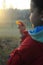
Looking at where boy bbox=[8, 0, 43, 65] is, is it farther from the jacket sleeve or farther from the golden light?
the golden light

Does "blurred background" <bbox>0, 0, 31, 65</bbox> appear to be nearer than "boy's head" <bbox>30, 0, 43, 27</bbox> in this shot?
No

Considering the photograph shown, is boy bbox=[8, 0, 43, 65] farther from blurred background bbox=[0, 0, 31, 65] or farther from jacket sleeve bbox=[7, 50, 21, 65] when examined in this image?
blurred background bbox=[0, 0, 31, 65]

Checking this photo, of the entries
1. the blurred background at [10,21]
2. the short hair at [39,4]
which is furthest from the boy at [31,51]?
the blurred background at [10,21]

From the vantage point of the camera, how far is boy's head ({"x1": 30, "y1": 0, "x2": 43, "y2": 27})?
118 centimetres

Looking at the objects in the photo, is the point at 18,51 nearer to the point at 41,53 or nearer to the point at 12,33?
the point at 41,53

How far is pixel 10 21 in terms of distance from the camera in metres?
1.62

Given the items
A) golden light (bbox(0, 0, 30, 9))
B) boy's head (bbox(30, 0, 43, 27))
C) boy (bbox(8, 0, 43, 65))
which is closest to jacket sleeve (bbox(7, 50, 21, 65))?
boy (bbox(8, 0, 43, 65))

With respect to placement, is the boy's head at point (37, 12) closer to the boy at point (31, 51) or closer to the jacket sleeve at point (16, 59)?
the boy at point (31, 51)

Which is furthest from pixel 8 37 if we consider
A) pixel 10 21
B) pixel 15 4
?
pixel 15 4

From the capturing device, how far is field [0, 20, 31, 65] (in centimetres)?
160

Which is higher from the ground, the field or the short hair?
the short hair

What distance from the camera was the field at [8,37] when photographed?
1601mm

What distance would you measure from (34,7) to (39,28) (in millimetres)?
125

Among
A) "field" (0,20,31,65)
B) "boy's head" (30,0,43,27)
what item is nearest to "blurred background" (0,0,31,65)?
"field" (0,20,31,65)
